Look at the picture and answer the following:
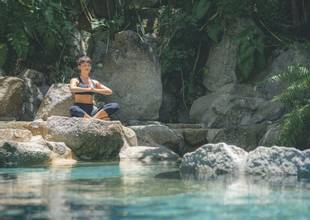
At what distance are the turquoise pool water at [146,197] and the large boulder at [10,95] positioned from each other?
507cm

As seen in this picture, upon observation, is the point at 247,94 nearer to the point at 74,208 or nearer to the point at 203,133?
the point at 203,133

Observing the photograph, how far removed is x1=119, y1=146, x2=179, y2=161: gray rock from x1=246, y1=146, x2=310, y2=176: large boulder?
8.82 feet

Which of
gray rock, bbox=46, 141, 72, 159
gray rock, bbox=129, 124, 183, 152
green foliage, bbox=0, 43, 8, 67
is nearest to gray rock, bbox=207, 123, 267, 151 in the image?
gray rock, bbox=129, 124, 183, 152

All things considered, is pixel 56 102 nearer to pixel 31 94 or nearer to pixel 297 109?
pixel 31 94

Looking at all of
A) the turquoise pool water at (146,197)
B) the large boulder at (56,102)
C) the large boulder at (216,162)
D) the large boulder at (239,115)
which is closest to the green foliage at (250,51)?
the large boulder at (239,115)

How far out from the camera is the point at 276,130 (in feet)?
29.4

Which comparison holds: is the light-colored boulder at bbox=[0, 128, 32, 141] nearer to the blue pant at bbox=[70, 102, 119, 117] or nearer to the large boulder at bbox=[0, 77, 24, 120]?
the blue pant at bbox=[70, 102, 119, 117]

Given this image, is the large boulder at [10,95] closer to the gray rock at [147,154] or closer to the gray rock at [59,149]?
the gray rock at [59,149]

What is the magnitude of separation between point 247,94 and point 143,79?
7.28 ft

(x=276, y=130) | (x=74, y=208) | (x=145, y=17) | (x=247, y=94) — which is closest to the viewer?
(x=74, y=208)

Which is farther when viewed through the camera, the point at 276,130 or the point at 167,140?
the point at 167,140

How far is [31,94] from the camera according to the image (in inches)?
470

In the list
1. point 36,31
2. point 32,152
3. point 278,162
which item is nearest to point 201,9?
point 36,31

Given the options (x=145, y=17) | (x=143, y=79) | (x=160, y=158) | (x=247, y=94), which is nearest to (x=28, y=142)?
(x=160, y=158)
